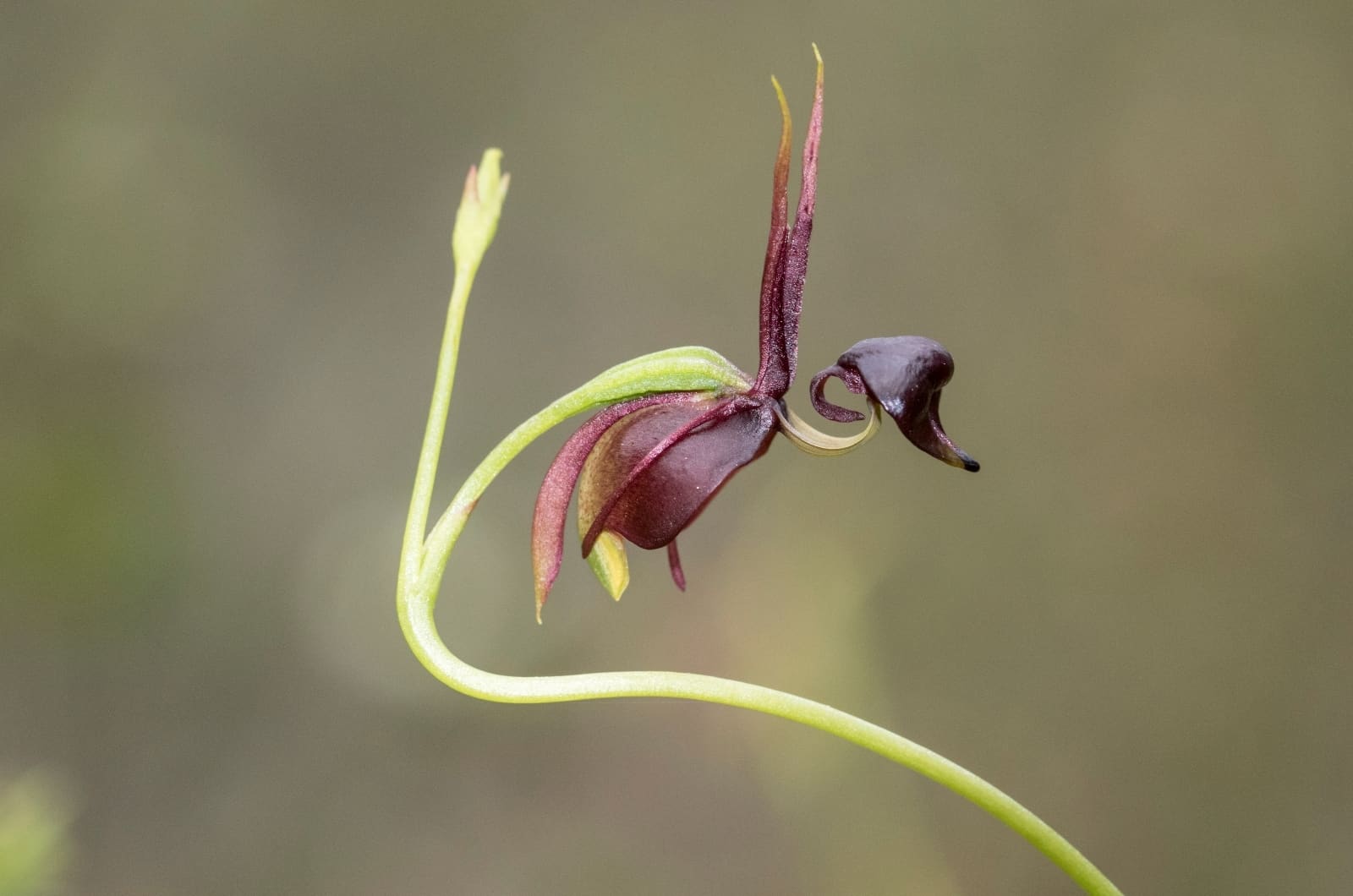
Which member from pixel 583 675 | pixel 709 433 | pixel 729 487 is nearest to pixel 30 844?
pixel 583 675

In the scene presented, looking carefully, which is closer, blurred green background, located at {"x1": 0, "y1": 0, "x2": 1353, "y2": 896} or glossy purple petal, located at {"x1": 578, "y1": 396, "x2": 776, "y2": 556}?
glossy purple petal, located at {"x1": 578, "y1": 396, "x2": 776, "y2": 556}

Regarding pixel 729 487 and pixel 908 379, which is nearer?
pixel 908 379

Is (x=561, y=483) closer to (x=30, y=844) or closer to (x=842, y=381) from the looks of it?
(x=842, y=381)

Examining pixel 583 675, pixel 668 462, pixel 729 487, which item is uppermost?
pixel 668 462

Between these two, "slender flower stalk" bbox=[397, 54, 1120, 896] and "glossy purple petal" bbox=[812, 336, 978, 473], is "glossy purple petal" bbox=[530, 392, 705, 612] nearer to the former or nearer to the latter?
"slender flower stalk" bbox=[397, 54, 1120, 896]

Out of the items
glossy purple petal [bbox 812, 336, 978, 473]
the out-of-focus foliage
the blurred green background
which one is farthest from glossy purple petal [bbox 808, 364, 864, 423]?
the blurred green background

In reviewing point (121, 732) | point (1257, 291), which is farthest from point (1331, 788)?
point (121, 732)
